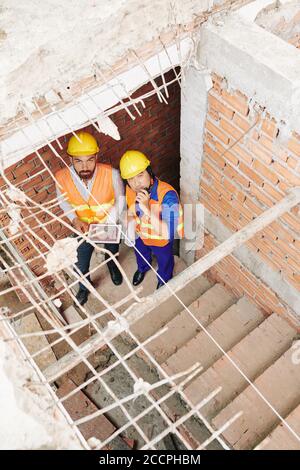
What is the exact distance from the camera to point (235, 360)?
16.0ft

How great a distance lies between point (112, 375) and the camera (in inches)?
226

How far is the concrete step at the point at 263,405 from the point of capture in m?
4.39

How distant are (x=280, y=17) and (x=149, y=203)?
2.23 m

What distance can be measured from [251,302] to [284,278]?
3.18 ft

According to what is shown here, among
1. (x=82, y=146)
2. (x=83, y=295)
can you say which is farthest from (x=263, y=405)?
(x=82, y=146)

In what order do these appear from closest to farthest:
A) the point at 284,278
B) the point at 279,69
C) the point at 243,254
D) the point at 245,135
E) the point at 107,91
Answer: the point at 279,69, the point at 107,91, the point at 245,135, the point at 284,278, the point at 243,254

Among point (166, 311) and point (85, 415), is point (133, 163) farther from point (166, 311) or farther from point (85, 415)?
point (85, 415)

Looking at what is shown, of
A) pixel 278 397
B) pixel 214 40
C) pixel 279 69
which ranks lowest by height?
pixel 278 397

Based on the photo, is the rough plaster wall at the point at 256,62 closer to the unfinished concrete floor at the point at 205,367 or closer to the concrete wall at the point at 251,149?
the concrete wall at the point at 251,149

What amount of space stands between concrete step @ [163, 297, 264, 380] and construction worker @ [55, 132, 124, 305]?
71.2 inches

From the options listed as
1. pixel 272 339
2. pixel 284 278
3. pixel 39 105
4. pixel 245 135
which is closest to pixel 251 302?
pixel 272 339

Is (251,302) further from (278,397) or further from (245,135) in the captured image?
(245,135)

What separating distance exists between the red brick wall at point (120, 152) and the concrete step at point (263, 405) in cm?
301

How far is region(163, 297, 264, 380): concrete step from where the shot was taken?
4.93 metres
